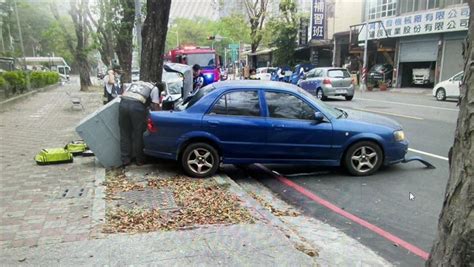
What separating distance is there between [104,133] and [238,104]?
2.37 m

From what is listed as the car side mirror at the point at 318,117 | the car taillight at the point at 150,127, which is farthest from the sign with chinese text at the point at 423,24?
the car taillight at the point at 150,127

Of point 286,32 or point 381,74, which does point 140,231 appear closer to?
point 381,74

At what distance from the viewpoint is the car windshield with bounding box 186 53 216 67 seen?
2717 cm

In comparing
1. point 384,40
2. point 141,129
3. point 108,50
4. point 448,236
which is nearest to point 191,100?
point 141,129

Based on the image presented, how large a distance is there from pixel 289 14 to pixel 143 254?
3937cm

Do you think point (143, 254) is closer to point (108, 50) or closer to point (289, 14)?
point (108, 50)

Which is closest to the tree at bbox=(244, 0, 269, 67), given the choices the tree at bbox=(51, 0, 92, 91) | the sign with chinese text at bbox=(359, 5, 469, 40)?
the sign with chinese text at bbox=(359, 5, 469, 40)

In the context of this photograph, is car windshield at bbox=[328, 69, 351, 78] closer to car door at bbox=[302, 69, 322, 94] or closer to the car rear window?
the car rear window

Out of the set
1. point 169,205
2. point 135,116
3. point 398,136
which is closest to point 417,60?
point 398,136

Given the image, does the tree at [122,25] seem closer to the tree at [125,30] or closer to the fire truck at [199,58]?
the tree at [125,30]

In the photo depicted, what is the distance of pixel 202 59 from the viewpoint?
27297mm

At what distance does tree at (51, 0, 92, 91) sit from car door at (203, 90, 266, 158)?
843 inches

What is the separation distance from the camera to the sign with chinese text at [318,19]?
36.3 meters

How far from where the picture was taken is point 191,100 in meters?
7.16
